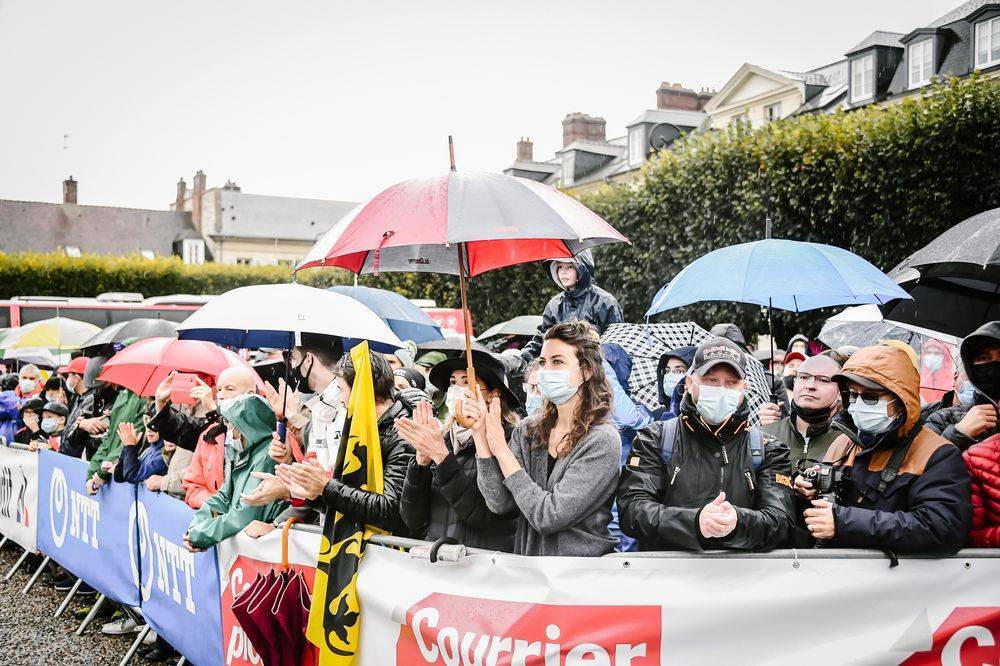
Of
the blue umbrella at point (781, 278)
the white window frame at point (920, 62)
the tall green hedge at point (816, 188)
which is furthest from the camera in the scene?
the white window frame at point (920, 62)

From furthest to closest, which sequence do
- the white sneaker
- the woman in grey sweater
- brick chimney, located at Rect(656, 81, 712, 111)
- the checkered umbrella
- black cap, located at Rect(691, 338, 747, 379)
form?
brick chimney, located at Rect(656, 81, 712, 111) → the white sneaker → the checkered umbrella → black cap, located at Rect(691, 338, 747, 379) → the woman in grey sweater

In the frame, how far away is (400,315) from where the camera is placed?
25.4 feet

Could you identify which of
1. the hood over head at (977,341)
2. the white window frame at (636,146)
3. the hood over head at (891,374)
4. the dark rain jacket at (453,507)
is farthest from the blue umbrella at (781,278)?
the white window frame at (636,146)

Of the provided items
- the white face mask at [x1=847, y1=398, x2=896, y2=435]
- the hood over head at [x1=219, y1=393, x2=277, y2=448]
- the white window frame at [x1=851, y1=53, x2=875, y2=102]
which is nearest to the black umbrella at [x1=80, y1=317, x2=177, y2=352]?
the hood over head at [x1=219, y1=393, x2=277, y2=448]

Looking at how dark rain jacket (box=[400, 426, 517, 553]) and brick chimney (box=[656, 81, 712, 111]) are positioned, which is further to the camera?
brick chimney (box=[656, 81, 712, 111])

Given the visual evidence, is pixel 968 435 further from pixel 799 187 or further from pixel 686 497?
pixel 799 187

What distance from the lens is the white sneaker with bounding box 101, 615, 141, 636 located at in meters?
6.29

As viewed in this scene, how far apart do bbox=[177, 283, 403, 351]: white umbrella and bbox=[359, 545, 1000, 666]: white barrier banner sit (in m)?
1.76

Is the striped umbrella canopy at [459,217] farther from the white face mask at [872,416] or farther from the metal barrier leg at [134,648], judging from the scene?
the metal barrier leg at [134,648]

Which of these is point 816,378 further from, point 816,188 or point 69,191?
point 69,191

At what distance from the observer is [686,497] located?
11.0 ft

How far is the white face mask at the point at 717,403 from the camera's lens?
3.42m

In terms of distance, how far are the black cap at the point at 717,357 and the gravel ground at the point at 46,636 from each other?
446 cm

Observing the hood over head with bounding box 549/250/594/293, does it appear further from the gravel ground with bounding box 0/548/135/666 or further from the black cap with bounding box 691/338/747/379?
the gravel ground with bounding box 0/548/135/666
